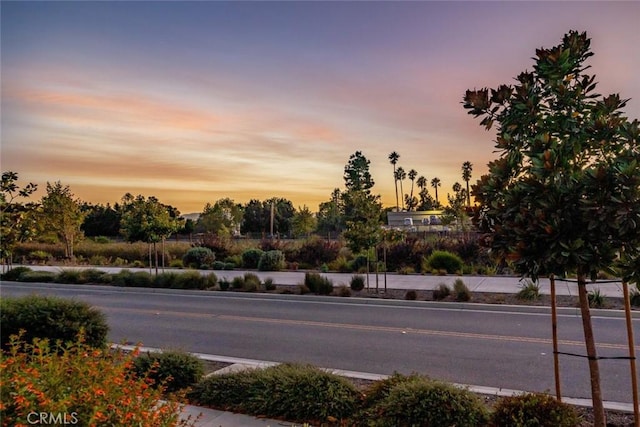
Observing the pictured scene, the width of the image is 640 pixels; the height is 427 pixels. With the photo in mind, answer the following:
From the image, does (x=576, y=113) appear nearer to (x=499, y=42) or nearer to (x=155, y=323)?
(x=499, y=42)

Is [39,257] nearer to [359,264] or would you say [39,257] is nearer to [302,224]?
[359,264]

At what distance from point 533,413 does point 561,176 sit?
2.07m

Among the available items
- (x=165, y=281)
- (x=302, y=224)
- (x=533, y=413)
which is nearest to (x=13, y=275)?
(x=165, y=281)

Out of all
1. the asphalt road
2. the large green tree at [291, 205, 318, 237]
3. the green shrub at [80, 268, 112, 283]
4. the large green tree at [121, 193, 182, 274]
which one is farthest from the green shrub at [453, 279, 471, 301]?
the large green tree at [291, 205, 318, 237]

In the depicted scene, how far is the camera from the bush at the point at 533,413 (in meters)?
4.02

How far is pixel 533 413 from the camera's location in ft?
13.5

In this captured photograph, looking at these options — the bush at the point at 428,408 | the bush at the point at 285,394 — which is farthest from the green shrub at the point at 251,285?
the bush at the point at 428,408

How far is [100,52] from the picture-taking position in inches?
370

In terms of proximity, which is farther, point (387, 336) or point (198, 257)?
point (198, 257)

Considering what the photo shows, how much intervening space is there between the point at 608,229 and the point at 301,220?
50.7m

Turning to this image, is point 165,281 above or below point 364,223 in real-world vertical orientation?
below

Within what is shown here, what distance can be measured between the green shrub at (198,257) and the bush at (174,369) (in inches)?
748

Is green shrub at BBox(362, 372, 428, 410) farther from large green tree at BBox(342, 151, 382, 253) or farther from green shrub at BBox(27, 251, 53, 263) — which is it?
green shrub at BBox(27, 251, 53, 263)

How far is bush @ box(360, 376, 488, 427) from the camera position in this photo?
14.1ft
